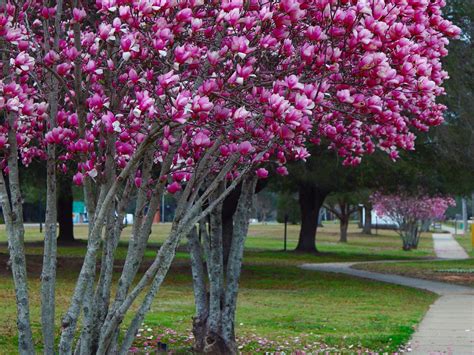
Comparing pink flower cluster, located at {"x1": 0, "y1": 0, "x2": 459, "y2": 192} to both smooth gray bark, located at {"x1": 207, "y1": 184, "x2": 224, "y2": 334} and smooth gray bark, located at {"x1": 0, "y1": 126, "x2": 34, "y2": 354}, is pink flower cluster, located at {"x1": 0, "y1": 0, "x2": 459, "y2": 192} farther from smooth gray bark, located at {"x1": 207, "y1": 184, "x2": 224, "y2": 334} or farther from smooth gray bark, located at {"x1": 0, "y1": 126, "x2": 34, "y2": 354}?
smooth gray bark, located at {"x1": 207, "y1": 184, "x2": 224, "y2": 334}

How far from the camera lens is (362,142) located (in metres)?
8.41

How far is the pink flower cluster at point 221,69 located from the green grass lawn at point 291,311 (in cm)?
428

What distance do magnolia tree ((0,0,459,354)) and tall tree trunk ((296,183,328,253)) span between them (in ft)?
106

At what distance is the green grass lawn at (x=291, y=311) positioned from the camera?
11023mm

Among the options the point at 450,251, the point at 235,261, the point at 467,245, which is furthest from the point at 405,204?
the point at 235,261

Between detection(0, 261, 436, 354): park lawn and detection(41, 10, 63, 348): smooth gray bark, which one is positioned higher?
detection(41, 10, 63, 348): smooth gray bark

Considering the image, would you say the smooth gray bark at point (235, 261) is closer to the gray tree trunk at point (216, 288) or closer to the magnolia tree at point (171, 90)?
the gray tree trunk at point (216, 288)

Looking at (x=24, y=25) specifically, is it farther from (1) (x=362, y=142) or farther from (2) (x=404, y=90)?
(1) (x=362, y=142)

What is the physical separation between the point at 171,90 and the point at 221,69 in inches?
17.2

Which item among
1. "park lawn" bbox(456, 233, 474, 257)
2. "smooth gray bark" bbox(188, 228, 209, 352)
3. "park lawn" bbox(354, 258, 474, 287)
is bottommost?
"park lawn" bbox(354, 258, 474, 287)

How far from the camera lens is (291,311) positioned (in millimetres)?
15656

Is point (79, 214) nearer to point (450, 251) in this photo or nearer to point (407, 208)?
point (450, 251)

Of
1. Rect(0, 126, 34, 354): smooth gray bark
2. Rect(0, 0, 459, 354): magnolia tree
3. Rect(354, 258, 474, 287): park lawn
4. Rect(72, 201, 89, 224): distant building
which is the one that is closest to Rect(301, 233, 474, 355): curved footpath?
Rect(354, 258, 474, 287): park lawn

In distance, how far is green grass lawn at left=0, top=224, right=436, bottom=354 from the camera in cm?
1102
